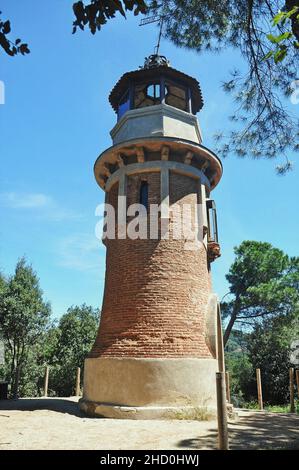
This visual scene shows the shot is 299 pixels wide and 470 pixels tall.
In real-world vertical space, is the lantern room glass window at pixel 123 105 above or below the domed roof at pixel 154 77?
below

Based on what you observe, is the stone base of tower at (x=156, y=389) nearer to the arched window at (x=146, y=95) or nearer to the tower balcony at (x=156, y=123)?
the tower balcony at (x=156, y=123)

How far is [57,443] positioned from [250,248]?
21484 millimetres

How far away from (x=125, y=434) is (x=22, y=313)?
1984cm

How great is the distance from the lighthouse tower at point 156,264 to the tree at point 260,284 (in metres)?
11.8

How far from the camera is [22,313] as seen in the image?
82.0 ft

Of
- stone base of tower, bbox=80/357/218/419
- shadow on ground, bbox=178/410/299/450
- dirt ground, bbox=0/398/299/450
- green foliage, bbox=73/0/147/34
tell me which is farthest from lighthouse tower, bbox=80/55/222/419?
green foliage, bbox=73/0/147/34

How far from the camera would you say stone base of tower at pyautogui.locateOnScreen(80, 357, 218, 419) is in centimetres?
891

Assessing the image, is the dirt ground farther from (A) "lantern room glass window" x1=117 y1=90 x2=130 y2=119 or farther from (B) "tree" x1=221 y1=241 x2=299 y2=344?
(B) "tree" x1=221 y1=241 x2=299 y2=344

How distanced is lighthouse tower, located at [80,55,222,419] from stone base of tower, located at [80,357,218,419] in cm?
2

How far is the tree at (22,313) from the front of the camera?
2488cm

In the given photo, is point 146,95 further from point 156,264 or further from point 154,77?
point 156,264

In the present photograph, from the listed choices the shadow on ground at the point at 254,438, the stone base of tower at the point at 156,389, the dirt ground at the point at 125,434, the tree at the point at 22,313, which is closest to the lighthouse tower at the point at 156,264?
the stone base of tower at the point at 156,389
